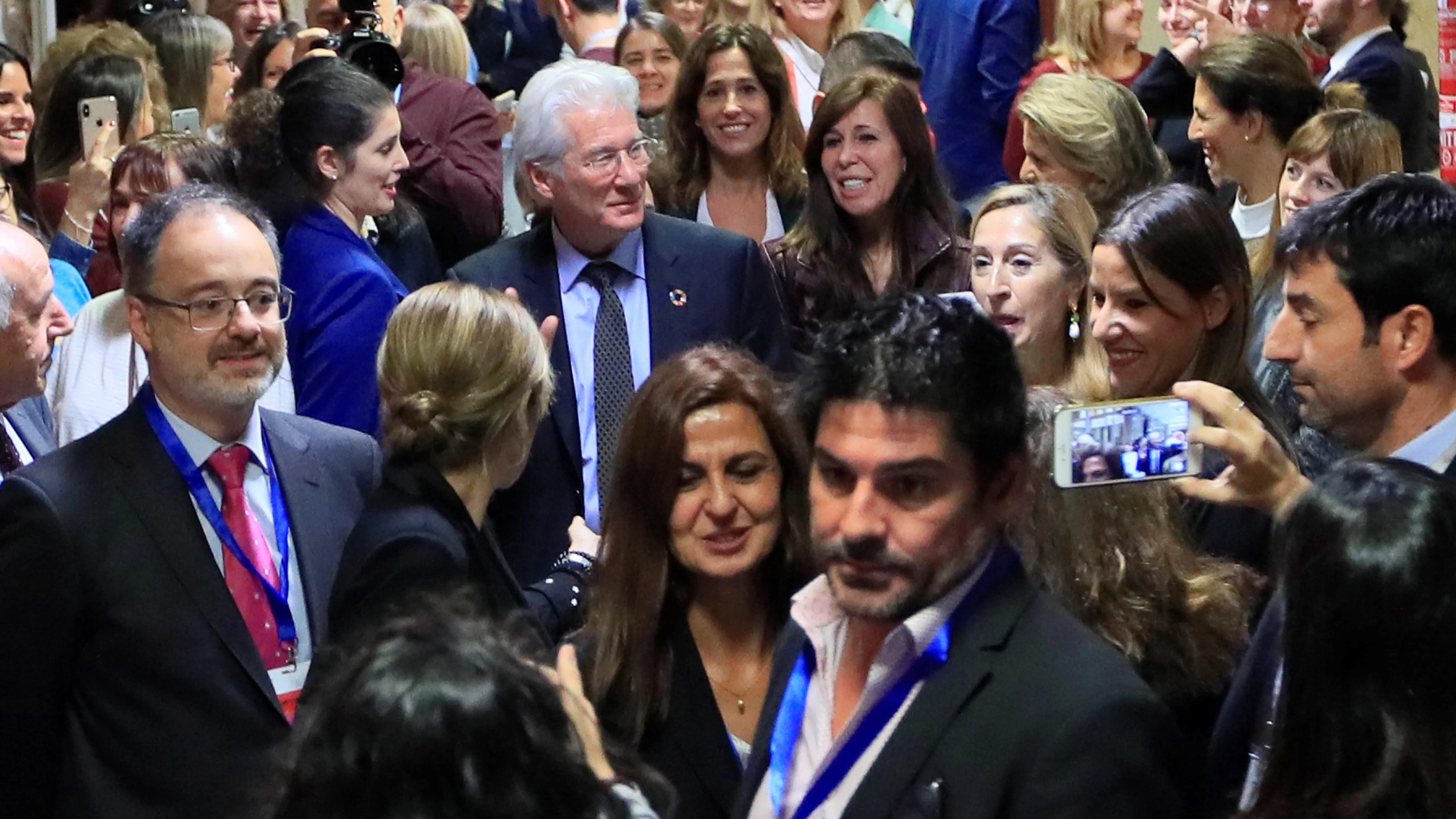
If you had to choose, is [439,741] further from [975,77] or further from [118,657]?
[975,77]

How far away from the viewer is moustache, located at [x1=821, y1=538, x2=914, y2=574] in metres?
2.20

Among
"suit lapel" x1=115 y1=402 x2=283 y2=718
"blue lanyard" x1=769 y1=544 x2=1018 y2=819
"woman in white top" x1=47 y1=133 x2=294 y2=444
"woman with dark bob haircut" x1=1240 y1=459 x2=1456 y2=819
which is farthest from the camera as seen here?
"woman in white top" x1=47 y1=133 x2=294 y2=444

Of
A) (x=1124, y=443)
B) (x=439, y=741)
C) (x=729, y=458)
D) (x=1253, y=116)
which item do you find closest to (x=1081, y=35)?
(x=1253, y=116)

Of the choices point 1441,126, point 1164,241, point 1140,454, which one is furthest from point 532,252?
point 1441,126

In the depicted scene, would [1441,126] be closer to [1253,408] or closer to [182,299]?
[1253,408]

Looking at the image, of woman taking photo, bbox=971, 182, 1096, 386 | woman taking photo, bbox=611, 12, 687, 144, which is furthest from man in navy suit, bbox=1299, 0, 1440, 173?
woman taking photo, bbox=611, 12, 687, 144

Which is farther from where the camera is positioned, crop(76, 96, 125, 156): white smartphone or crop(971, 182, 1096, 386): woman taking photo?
crop(76, 96, 125, 156): white smartphone

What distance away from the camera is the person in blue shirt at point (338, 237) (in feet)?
14.0

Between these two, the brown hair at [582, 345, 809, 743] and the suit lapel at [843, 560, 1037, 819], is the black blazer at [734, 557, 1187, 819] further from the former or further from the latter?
the brown hair at [582, 345, 809, 743]

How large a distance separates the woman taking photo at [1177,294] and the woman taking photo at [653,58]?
3068 millimetres

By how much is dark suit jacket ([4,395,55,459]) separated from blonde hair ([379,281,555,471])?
2.86ft

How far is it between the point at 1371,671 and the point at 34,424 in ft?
9.31

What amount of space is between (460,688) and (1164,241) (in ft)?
6.72

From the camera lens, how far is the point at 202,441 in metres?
3.04
